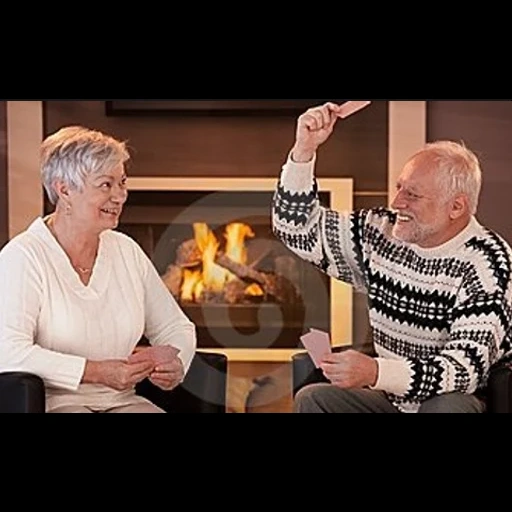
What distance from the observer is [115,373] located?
2580mm

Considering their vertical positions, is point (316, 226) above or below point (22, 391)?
above

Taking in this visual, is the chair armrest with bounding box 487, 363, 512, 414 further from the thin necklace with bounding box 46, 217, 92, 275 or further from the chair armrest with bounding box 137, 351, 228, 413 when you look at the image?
the thin necklace with bounding box 46, 217, 92, 275

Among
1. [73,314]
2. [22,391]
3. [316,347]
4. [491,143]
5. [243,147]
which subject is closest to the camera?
[22,391]

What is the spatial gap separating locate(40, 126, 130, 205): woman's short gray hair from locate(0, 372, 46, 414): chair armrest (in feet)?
1.30

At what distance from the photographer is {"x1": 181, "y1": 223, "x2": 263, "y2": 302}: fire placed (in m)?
3.16

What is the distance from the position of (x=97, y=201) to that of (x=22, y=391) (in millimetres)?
424

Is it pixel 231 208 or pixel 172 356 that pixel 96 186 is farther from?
pixel 231 208

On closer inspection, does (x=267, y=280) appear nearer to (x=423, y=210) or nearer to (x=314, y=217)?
(x=314, y=217)

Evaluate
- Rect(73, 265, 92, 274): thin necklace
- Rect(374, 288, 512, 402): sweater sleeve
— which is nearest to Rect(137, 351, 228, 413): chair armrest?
Rect(73, 265, 92, 274): thin necklace

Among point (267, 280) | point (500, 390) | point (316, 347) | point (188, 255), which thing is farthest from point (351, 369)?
point (188, 255)

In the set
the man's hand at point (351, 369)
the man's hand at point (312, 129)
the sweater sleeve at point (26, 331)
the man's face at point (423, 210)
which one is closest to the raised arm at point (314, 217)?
the man's hand at point (312, 129)

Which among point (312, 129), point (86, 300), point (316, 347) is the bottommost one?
point (316, 347)
